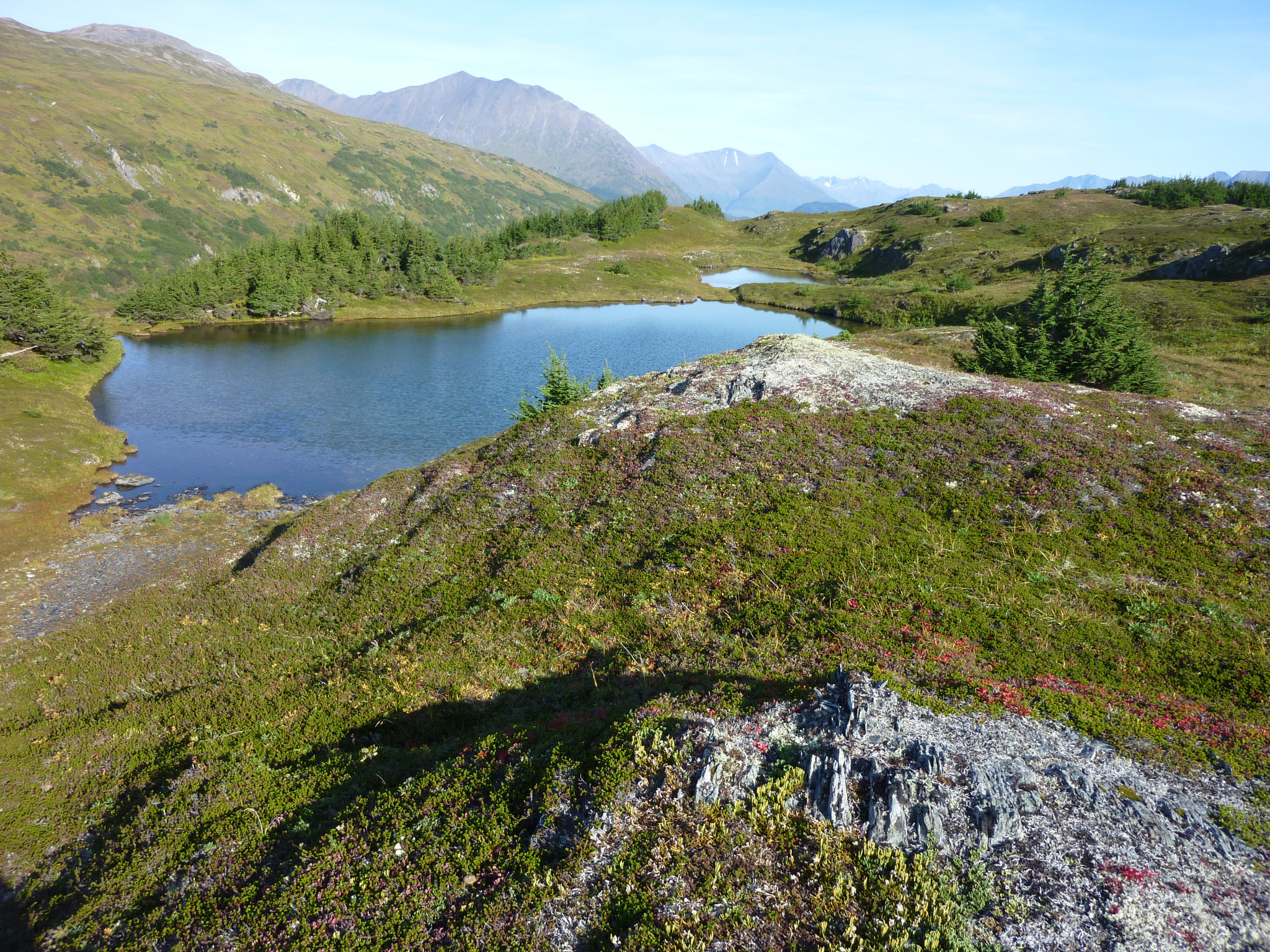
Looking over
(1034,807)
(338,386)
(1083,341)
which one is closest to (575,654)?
(1034,807)

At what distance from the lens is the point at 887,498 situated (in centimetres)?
2184

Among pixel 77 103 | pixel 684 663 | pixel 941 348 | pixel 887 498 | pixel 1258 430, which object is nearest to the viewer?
pixel 684 663

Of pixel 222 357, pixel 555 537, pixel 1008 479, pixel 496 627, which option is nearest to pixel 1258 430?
pixel 1008 479

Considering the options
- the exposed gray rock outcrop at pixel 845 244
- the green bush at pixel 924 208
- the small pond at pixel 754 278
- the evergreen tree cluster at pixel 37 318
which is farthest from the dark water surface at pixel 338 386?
the green bush at pixel 924 208

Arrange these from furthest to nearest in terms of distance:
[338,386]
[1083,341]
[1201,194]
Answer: [1201,194]
[338,386]
[1083,341]

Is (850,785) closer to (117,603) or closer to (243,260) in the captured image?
(117,603)

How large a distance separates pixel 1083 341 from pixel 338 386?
68.1 metres

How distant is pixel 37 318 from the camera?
5769 centimetres

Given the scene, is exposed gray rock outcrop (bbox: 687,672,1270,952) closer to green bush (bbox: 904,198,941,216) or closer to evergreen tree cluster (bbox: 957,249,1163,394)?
evergreen tree cluster (bbox: 957,249,1163,394)

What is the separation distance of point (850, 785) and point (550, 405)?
33005mm

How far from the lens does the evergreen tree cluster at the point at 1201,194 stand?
347 feet

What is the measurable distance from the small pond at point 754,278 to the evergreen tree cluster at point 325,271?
5988 centimetres

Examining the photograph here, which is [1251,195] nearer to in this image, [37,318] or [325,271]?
[325,271]

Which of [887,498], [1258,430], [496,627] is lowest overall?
[496,627]
